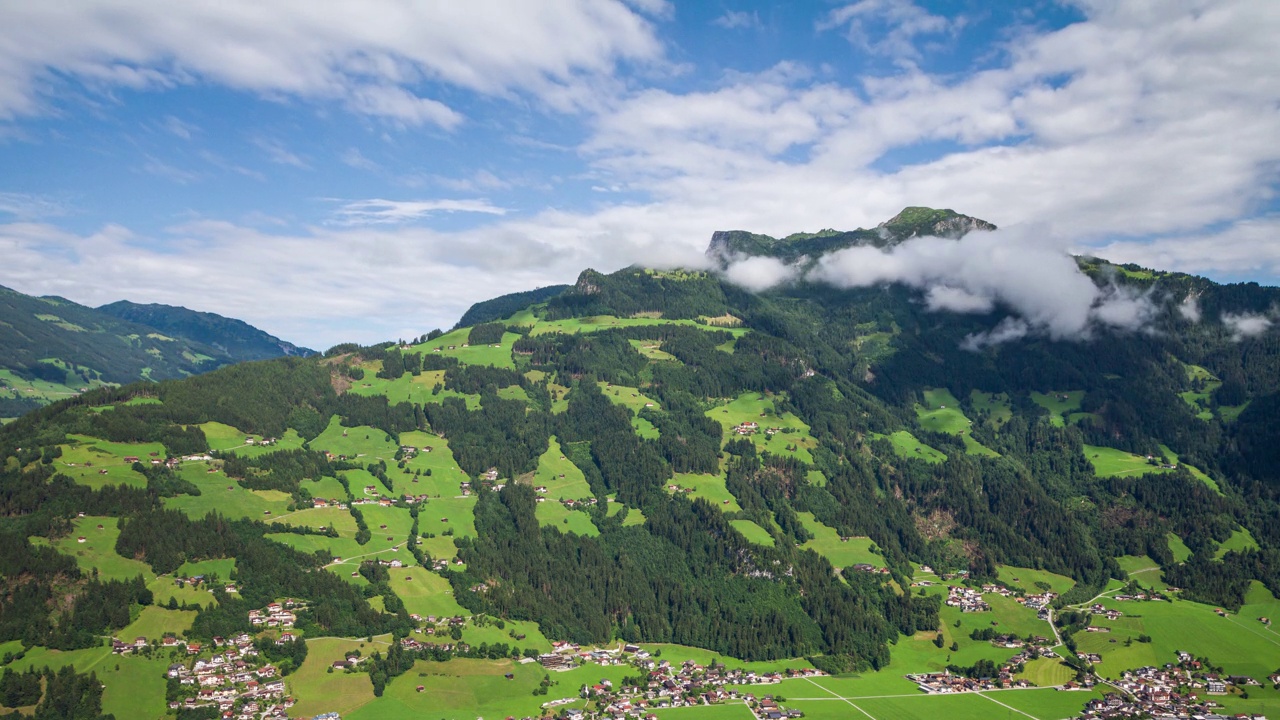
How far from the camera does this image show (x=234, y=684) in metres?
123

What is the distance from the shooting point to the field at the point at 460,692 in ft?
418

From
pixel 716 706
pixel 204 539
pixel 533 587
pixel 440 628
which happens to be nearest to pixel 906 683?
pixel 716 706

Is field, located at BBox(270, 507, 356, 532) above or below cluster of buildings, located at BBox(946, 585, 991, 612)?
above

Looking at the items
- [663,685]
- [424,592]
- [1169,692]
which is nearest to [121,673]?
[424,592]

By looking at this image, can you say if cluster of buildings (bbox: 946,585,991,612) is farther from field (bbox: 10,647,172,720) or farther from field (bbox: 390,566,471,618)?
field (bbox: 10,647,172,720)

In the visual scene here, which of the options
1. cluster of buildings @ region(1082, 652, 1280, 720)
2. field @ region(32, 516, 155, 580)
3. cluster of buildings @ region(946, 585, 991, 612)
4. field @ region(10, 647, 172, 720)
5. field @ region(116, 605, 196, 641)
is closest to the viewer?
field @ region(10, 647, 172, 720)

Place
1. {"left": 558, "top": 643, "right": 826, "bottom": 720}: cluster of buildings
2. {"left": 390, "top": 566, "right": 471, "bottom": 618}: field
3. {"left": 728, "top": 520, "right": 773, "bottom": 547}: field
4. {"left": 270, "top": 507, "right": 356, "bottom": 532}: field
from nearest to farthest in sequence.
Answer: {"left": 558, "top": 643, "right": 826, "bottom": 720}: cluster of buildings < {"left": 390, "top": 566, "right": 471, "bottom": 618}: field < {"left": 270, "top": 507, "right": 356, "bottom": 532}: field < {"left": 728, "top": 520, "right": 773, "bottom": 547}: field

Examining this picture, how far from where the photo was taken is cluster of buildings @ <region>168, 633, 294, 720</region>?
386 ft

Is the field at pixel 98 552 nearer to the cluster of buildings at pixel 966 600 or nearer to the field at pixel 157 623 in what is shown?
the field at pixel 157 623

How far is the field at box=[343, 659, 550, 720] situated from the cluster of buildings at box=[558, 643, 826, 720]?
615 centimetres

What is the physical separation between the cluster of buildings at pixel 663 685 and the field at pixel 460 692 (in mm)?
6152

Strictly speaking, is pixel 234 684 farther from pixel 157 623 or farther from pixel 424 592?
pixel 424 592

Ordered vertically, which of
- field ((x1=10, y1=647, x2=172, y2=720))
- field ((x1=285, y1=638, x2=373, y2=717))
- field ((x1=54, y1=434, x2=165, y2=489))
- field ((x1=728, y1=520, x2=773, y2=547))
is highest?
field ((x1=54, y1=434, x2=165, y2=489))

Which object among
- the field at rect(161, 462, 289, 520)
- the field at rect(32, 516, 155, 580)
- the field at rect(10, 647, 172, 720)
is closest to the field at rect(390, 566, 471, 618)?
the field at rect(161, 462, 289, 520)
